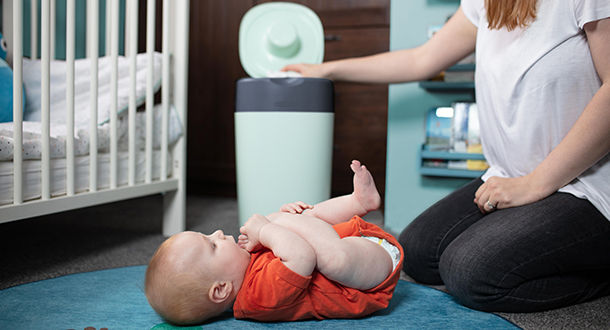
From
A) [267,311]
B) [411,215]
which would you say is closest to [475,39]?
[411,215]

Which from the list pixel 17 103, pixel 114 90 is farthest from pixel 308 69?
pixel 17 103

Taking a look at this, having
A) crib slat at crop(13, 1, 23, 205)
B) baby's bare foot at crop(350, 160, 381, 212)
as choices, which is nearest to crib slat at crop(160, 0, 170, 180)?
crib slat at crop(13, 1, 23, 205)

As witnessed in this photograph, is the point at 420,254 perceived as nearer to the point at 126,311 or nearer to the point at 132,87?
the point at 126,311

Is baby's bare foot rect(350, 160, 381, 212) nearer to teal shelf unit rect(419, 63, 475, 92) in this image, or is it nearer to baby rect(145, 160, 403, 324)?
baby rect(145, 160, 403, 324)

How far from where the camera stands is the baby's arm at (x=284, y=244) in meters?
0.80

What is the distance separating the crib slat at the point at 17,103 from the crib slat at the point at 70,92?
137mm

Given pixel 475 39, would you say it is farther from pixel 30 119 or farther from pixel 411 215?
pixel 30 119

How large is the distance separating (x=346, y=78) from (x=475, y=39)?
0.37 metres

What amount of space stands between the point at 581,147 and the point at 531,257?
22cm

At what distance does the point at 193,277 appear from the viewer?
799mm

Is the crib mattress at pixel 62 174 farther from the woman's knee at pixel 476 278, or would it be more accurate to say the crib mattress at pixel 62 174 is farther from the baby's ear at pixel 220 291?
the woman's knee at pixel 476 278

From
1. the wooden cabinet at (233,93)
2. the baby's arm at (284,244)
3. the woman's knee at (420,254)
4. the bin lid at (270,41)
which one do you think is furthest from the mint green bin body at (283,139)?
the wooden cabinet at (233,93)

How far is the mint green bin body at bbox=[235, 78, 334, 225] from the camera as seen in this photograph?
1.47 meters

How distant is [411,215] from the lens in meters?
1.75
